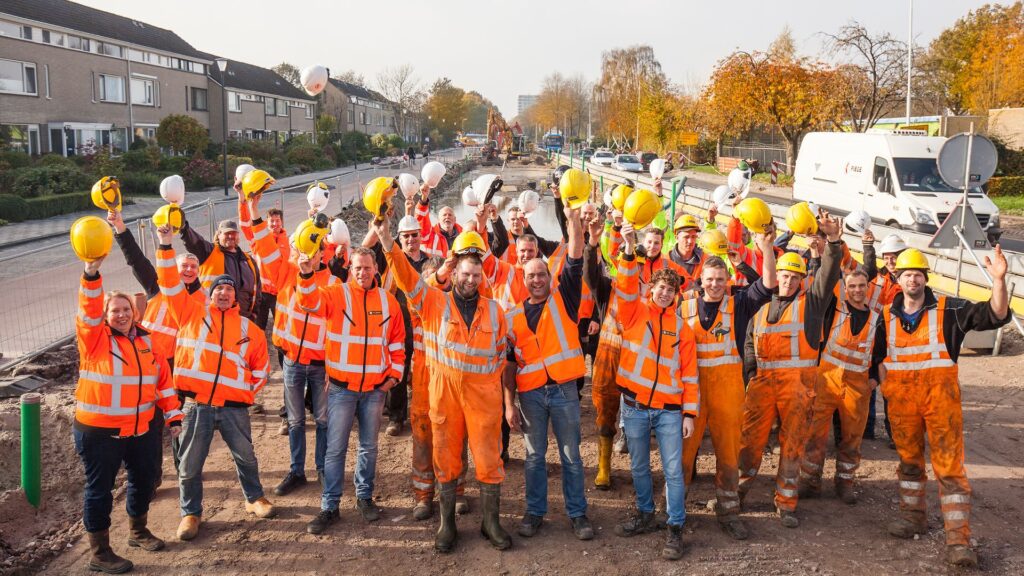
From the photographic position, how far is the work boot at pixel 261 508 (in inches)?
200

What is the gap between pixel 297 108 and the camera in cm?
5425

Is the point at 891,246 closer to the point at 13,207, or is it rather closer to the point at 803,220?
the point at 803,220

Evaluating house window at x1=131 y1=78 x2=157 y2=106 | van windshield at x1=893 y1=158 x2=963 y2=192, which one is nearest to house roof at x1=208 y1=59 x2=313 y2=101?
house window at x1=131 y1=78 x2=157 y2=106

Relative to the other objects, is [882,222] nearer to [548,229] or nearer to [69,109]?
[548,229]

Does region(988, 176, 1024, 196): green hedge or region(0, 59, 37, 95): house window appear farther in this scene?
region(0, 59, 37, 95): house window

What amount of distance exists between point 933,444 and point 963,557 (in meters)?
0.67

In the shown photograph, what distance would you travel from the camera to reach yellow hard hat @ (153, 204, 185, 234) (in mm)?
5121

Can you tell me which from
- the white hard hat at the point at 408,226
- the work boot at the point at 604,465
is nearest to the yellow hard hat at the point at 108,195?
the white hard hat at the point at 408,226

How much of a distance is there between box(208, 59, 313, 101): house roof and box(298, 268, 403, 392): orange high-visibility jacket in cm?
4071

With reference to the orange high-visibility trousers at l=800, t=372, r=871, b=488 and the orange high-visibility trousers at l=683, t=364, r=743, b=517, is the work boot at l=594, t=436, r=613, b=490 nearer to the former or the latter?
the orange high-visibility trousers at l=683, t=364, r=743, b=517

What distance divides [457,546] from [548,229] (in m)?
18.8

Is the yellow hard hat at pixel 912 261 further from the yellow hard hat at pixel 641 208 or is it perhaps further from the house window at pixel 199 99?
the house window at pixel 199 99

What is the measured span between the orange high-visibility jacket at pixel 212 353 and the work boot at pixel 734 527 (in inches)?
128

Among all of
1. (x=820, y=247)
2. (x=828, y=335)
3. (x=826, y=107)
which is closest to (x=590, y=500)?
(x=828, y=335)
